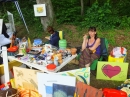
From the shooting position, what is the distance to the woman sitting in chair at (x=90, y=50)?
12.8 ft

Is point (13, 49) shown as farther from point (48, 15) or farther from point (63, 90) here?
point (48, 15)

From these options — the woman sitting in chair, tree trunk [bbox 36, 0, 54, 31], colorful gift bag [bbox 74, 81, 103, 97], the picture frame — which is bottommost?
the picture frame

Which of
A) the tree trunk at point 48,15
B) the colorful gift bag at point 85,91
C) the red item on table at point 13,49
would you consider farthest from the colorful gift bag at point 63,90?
the tree trunk at point 48,15

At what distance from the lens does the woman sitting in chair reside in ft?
12.8

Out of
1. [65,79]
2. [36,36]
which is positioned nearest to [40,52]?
[65,79]

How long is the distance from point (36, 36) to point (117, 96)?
4.48m

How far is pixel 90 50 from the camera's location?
3.97m

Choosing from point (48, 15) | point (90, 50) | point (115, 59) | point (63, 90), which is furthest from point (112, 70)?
point (48, 15)

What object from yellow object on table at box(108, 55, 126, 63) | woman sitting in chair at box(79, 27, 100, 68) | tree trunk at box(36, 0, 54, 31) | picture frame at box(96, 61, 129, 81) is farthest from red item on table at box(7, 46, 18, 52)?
tree trunk at box(36, 0, 54, 31)

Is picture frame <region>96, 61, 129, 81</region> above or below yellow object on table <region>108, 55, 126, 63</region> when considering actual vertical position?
below

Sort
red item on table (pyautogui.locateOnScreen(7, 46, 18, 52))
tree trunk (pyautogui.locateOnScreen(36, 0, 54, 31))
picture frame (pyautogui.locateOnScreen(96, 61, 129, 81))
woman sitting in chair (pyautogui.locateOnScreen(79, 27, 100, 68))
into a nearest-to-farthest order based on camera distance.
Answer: red item on table (pyautogui.locateOnScreen(7, 46, 18, 52)) → picture frame (pyautogui.locateOnScreen(96, 61, 129, 81)) → woman sitting in chair (pyautogui.locateOnScreen(79, 27, 100, 68)) → tree trunk (pyautogui.locateOnScreen(36, 0, 54, 31))

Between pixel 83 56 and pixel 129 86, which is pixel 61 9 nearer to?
pixel 83 56

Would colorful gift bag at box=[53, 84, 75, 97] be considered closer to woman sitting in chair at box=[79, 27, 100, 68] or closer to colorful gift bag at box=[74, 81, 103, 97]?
colorful gift bag at box=[74, 81, 103, 97]

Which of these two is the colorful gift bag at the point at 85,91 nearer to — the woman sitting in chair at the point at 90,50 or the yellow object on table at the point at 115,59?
the woman sitting in chair at the point at 90,50
